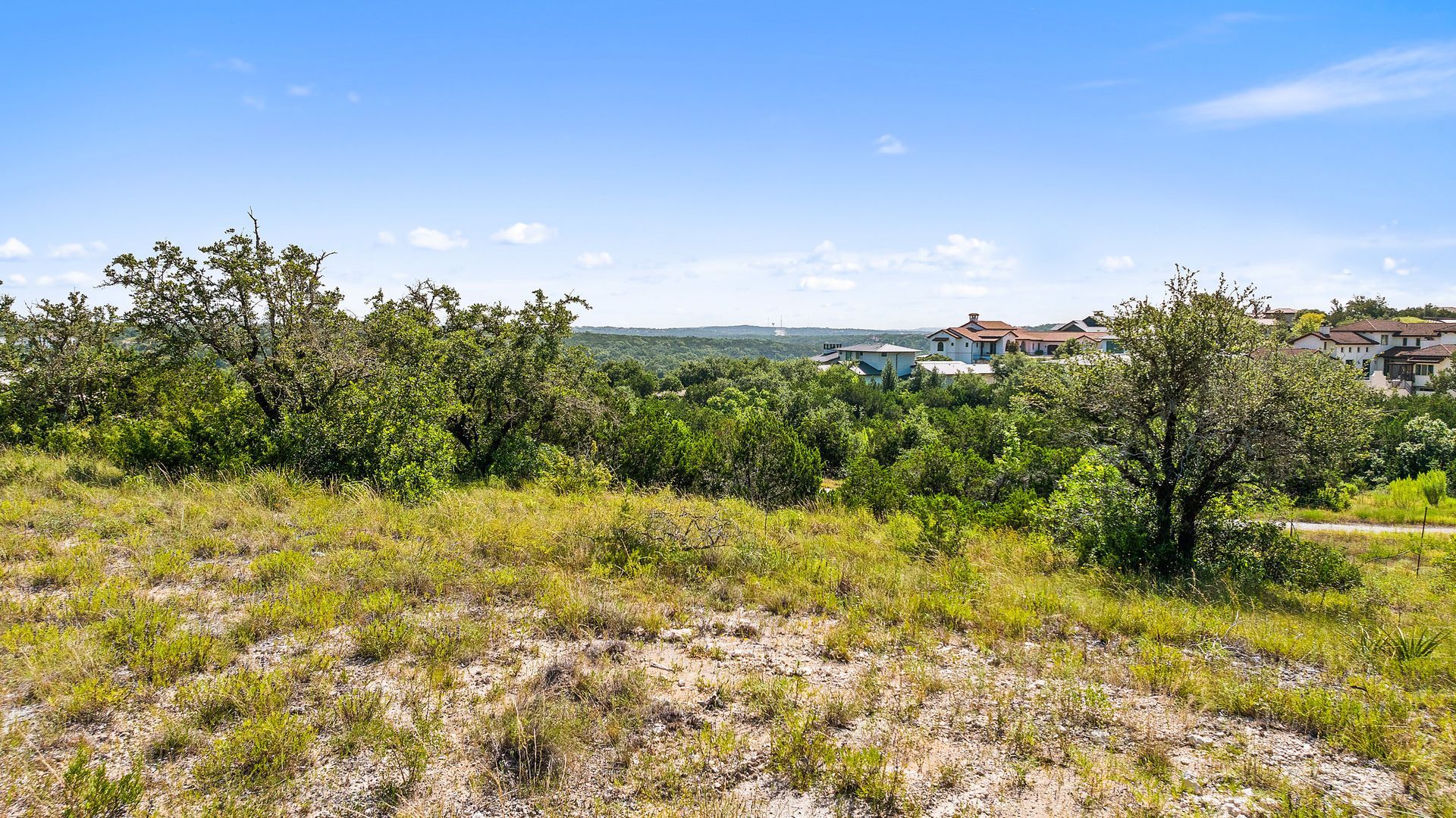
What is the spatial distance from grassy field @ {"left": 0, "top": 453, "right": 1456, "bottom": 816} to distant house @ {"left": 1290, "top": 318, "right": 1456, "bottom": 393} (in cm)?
6968

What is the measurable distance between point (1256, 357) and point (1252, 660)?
18.9 ft

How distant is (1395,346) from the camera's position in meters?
66.3

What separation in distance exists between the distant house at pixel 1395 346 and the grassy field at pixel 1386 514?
43.3 m

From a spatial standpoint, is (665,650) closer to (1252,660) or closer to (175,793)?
(175,793)

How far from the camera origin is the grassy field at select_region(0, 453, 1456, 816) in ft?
11.4

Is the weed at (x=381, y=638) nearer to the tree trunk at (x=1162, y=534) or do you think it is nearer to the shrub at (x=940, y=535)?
the shrub at (x=940, y=535)

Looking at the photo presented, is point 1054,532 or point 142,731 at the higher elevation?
point 142,731

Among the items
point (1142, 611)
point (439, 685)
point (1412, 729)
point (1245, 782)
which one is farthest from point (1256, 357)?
point (439, 685)

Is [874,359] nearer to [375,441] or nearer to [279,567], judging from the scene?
[375,441]

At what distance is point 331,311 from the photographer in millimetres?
12500

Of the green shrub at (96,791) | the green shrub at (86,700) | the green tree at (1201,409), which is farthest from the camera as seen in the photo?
the green tree at (1201,409)

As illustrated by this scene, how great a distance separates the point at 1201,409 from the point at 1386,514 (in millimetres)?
21622

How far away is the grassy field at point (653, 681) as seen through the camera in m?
3.47

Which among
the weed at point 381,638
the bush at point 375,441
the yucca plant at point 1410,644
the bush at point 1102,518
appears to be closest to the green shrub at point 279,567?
the weed at point 381,638
